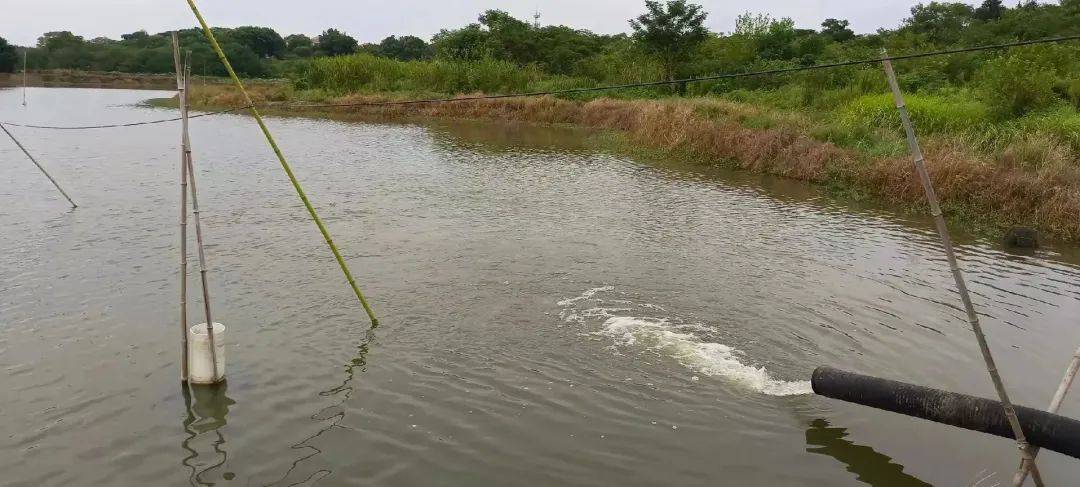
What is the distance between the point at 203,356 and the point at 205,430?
93cm

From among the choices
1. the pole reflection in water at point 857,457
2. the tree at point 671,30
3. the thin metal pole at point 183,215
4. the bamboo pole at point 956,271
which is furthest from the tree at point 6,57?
the bamboo pole at point 956,271

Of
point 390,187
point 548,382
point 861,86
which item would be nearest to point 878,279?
point 548,382

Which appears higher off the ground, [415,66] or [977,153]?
[415,66]

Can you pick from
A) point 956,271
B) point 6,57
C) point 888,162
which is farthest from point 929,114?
point 6,57

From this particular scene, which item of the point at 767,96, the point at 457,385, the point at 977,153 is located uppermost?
the point at 767,96

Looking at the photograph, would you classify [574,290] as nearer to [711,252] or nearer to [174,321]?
[711,252]

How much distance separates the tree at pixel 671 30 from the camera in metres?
42.4

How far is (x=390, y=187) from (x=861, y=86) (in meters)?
22.2

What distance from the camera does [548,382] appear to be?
7898 millimetres

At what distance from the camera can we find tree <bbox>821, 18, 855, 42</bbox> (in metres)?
53.7

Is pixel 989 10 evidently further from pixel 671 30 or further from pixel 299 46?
pixel 299 46

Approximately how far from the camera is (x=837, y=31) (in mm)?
54812

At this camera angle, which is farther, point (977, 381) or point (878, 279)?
point (878, 279)

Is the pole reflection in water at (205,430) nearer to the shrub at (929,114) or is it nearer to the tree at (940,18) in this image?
the shrub at (929,114)
